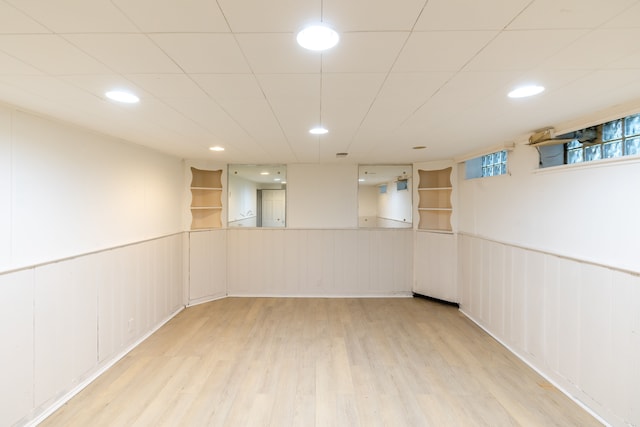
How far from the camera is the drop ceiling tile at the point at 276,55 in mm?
1273

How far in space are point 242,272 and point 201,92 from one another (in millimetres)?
3988

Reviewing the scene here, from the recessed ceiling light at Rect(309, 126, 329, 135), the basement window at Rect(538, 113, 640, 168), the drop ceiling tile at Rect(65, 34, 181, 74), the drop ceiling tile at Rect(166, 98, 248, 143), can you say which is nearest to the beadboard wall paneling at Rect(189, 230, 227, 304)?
the drop ceiling tile at Rect(166, 98, 248, 143)

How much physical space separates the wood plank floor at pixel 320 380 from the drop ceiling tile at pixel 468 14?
8.15 feet

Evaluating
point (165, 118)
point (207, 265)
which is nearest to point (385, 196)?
point (207, 265)

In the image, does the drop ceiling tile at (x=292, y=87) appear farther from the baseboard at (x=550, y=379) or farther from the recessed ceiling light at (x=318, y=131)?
the baseboard at (x=550, y=379)

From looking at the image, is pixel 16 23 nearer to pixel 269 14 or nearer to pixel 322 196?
pixel 269 14

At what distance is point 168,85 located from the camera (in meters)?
1.78

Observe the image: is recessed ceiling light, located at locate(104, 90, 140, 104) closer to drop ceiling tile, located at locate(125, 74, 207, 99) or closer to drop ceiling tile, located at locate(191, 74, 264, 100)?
drop ceiling tile, located at locate(125, 74, 207, 99)

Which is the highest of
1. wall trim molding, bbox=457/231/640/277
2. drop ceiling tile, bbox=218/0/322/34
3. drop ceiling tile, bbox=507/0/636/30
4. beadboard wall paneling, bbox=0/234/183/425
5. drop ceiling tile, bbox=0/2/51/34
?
drop ceiling tile, bbox=507/0/636/30

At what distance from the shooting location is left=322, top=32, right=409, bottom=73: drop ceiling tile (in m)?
1.26

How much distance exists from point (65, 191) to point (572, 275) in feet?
14.3

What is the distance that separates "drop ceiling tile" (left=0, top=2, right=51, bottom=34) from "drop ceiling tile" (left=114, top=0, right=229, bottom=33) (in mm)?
374

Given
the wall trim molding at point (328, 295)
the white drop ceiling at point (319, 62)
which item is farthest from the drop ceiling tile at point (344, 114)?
the wall trim molding at point (328, 295)

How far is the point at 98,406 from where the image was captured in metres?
2.37
